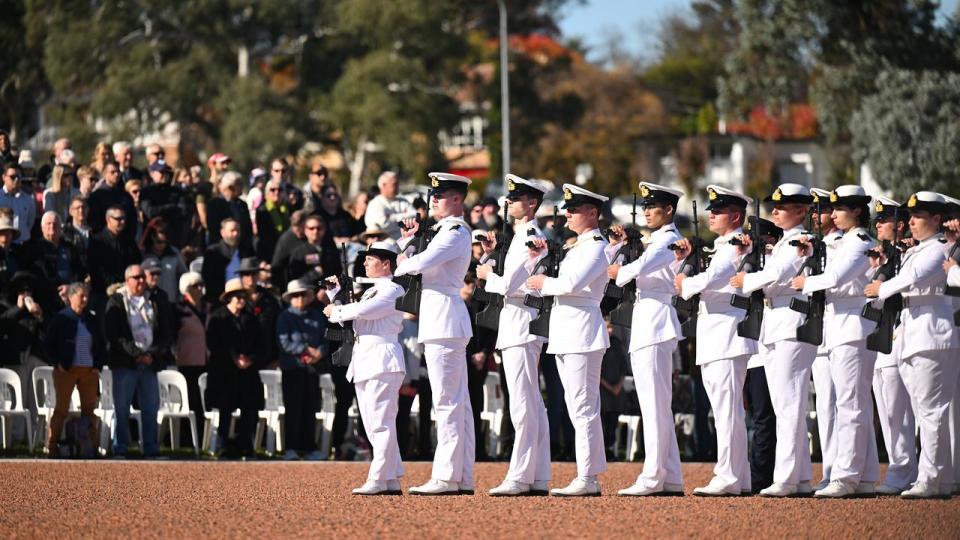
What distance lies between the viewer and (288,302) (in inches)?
785

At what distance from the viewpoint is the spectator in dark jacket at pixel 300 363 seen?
18766 millimetres

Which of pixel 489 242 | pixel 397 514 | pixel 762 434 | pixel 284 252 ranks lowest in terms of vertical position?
pixel 397 514

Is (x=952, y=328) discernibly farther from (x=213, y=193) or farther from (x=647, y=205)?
(x=213, y=193)

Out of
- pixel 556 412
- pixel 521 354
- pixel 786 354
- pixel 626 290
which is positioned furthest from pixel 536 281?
pixel 556 412

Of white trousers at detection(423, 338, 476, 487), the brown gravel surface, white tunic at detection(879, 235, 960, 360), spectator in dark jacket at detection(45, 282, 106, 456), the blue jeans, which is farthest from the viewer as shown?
the blue jeans

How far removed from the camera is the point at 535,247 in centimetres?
1338

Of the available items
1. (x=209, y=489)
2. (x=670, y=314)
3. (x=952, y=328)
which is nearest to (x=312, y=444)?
(x=209, y=489)

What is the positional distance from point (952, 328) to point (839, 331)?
0.82m

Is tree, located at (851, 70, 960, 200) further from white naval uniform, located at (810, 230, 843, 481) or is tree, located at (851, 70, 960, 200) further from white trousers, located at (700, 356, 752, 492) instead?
white trousers, located at (700, 356, 752, 492)

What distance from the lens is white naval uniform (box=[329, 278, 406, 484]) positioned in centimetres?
1362

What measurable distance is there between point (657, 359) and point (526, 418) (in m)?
1.11

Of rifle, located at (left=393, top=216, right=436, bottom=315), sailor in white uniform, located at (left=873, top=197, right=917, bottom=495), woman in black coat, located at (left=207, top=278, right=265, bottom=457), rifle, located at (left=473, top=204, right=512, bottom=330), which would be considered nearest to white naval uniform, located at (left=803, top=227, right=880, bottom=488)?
sailor in white uniform, located at (left=873, top=197, right=917, bottom=495)

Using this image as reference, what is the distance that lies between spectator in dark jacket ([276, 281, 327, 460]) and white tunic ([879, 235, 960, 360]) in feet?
24.8

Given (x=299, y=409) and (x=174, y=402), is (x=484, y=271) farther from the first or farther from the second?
(x=174, y=402)
